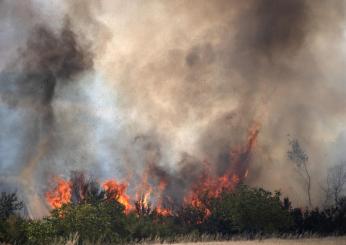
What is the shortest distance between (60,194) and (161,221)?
2446 cm

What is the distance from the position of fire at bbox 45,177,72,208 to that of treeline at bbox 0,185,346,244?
1815cm

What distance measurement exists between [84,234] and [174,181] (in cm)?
4400

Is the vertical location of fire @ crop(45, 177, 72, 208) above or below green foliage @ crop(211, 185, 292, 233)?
above

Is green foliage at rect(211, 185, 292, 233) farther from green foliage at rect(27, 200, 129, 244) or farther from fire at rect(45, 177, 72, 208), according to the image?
fire at rect(45, 177, 72, 208)

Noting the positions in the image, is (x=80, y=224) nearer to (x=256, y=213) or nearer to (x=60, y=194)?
(x=256, y=213)

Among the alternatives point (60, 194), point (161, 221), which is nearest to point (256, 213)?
point (161, 221)

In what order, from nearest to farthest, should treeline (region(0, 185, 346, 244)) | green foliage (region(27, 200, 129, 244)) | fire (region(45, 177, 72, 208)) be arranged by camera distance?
treeline (region(0, 185, 346, 244)), green foliage (region(27, 200, 129, 244)), fire (region(45, 177, 72, 208))

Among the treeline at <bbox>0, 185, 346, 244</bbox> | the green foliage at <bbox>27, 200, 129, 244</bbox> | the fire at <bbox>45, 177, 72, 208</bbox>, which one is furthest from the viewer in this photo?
the fire at <bbox>45, 177, 72, 208</bbox>

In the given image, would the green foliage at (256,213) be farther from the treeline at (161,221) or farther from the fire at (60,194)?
the fire at (60,194)

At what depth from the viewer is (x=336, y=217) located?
→ 4841 cm

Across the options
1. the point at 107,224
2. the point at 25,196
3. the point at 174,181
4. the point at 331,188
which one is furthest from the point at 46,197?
the point at 331,188

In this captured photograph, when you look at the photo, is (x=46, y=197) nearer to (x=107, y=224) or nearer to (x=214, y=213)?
(x=214, y=213)

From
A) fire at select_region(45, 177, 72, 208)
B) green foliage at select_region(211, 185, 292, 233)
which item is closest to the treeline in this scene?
green foliage at select_region(211, 185, 292, 233)

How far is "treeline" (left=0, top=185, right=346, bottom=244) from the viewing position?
2594 cm
